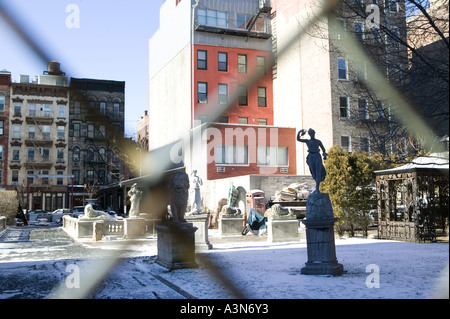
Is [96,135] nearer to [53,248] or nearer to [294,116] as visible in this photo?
[53,248]

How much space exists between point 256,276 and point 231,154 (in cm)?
2411

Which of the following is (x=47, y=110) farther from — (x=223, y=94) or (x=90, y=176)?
(x=90, y=176)

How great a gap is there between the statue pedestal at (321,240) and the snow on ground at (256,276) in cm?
38

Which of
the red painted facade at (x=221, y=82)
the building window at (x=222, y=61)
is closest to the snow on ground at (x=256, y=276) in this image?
the red painted facade at (x=221, y=82)

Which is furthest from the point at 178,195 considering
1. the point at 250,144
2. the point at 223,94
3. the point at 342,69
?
the point at 223,94

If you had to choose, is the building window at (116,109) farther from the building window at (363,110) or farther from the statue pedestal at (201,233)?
the statue pedestal at (201,233)

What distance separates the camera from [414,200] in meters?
17.3

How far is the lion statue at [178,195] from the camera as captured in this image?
469 inches

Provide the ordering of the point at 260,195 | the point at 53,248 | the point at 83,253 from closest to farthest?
the point at 83,253
the point at 53,248
the point at 260,195

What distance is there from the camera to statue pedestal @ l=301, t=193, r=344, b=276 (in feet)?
32.4

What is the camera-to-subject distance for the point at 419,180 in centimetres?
1780

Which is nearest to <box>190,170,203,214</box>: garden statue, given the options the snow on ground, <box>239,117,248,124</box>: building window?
the snow on ground
